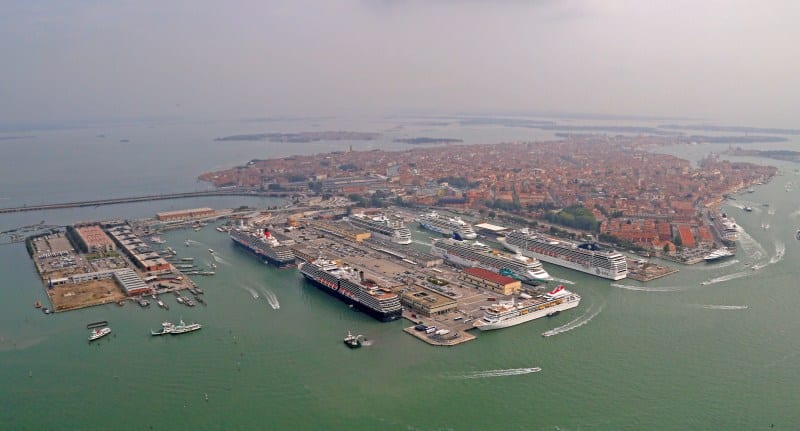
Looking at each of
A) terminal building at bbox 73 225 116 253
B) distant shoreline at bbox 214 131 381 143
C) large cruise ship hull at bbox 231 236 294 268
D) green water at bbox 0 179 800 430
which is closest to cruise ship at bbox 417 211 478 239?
large cruise ship hull at bbox 231 236 294 268

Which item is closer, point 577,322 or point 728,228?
point 577,322

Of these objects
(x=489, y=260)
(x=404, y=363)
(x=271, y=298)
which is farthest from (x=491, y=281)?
(x=271, y=298)

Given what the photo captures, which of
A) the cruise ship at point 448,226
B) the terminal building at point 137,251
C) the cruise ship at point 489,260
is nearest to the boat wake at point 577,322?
the cruise ship at point 489,260

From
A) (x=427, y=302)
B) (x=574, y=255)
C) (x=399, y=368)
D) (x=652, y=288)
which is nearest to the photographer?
(x=399, y=368)

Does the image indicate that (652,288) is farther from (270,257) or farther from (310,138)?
(310,138)

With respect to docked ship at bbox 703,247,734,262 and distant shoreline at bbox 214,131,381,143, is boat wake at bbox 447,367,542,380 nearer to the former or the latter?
docked ship at bbox 703,247,734,262

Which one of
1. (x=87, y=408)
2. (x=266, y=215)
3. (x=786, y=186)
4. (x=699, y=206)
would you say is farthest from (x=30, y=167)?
(x=786, y=186)
